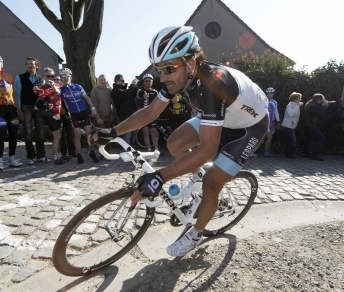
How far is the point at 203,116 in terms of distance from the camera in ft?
7.70

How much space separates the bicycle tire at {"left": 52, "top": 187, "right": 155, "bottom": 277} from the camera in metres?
2.46

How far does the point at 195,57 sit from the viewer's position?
2.61 m

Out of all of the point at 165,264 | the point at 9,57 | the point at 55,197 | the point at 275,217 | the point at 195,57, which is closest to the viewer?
the point at 195,57

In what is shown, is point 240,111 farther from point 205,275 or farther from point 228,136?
point 205,275

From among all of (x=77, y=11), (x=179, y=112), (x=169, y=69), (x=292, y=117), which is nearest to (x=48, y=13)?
(x=77, y=11)

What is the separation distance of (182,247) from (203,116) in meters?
1.33

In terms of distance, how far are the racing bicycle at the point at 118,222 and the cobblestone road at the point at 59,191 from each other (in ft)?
1.11

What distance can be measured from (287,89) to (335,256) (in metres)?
8.25

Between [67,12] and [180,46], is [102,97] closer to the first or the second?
[67,12]

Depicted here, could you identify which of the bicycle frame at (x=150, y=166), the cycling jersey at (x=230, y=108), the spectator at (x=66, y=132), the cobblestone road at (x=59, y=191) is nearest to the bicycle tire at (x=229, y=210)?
the cobblestone road at (x=59, y=191)

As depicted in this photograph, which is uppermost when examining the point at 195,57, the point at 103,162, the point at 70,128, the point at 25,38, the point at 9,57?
the point at 25,38

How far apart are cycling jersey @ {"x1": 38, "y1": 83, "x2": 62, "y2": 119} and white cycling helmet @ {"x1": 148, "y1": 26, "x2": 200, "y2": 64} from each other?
488cm

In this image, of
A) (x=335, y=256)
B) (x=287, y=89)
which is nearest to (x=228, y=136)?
(x=335, y=256)

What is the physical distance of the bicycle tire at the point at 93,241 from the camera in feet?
8.06
